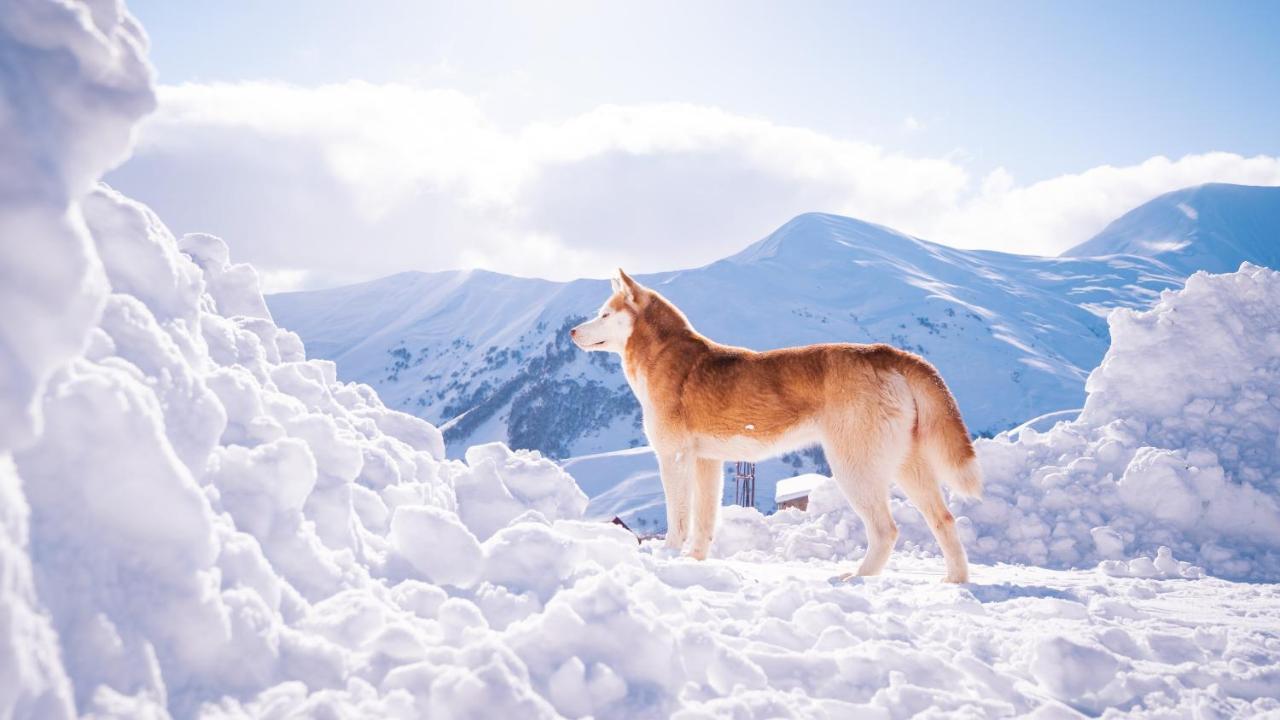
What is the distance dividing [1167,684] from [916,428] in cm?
242

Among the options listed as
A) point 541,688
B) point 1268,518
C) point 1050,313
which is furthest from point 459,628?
point 1050,313

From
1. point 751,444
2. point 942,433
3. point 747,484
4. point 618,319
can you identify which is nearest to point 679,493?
point 751,444

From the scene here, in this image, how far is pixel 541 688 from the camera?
6.40ft

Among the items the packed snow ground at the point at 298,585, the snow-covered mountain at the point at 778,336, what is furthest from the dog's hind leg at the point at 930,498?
the snow-covered mountain at the point at 778,336

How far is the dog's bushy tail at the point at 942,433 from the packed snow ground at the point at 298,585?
0.72m

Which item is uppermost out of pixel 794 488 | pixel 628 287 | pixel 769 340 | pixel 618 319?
pixel 628 287

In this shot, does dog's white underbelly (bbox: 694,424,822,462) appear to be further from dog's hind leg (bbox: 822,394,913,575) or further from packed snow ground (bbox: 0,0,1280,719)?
packed snow ground (bbox: 0,0,1280,719)

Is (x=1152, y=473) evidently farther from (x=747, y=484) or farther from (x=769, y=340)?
(x=769, y=340)

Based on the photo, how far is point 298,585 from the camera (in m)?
2.29

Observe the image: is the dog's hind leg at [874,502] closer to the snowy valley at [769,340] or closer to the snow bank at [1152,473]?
the snow bank at [1152,473]

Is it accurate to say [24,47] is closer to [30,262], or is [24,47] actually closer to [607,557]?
[30,262]

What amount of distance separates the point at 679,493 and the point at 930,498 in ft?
6.09

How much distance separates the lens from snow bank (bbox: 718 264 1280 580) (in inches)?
279

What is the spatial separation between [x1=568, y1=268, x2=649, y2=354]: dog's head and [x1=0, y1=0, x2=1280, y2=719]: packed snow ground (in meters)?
2.01
